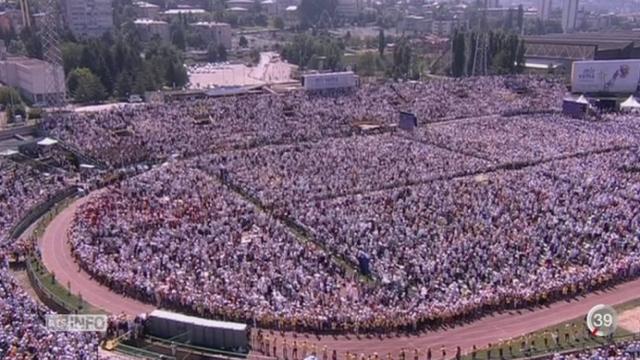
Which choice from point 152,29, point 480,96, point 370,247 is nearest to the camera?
point 370,247

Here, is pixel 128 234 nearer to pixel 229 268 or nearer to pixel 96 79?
pixel 229 268

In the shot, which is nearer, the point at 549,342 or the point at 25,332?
the point at 25,332

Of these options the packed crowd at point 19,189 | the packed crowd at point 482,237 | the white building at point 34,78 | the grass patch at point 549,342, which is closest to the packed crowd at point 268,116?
the packed crowd at point 19,189

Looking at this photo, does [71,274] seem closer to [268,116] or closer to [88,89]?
[268,116]

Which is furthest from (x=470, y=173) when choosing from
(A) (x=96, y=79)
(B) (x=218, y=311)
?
(A) (x=96, y=79)

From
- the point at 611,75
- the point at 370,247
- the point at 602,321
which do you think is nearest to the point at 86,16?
the point at 611,75

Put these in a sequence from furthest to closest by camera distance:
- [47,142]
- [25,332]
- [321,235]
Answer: [47,142] → [321,235] → [25,332]

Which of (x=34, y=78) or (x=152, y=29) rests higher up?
(x=152, y=29)
